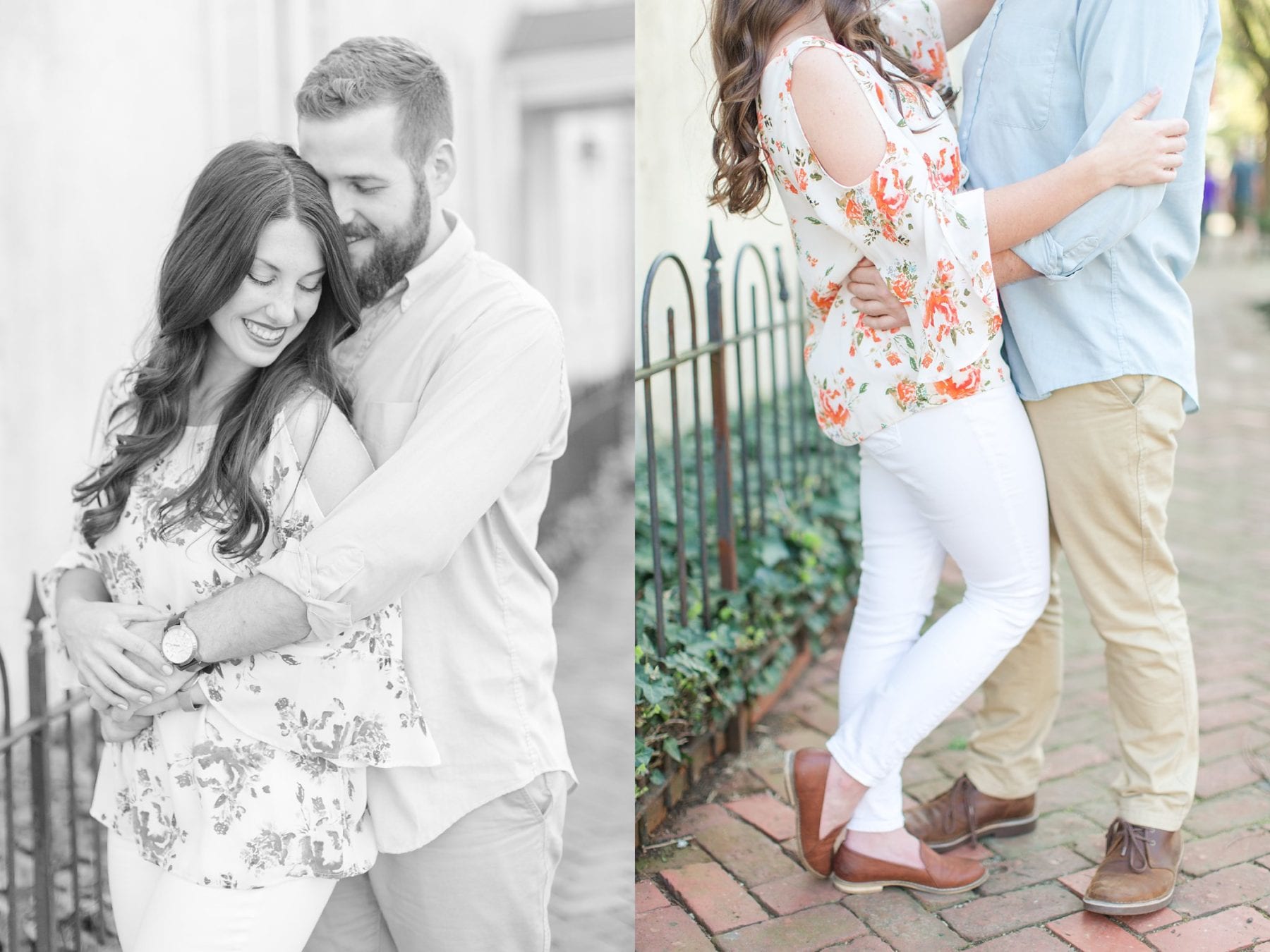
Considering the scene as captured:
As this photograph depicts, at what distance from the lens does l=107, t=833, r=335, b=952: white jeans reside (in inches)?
65.4

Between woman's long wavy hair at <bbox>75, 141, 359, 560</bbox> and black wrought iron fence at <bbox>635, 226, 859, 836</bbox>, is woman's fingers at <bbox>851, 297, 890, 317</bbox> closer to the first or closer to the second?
black wrought iron fence at <bbox>635, 226, 859, 836</bbox>

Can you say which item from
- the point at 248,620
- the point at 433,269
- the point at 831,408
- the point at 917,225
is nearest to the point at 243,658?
the point at 248,620

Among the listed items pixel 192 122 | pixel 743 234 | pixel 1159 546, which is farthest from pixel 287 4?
pixel 1159 546

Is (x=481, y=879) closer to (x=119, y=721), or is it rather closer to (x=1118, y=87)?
(x=119, y=721)

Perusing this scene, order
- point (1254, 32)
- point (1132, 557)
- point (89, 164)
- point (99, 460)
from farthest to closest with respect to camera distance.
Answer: point (1254, 32) < point (89, 164) < point (1132, 557) < point (99, 460)

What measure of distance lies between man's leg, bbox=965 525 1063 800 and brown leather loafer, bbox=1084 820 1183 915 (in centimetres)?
27

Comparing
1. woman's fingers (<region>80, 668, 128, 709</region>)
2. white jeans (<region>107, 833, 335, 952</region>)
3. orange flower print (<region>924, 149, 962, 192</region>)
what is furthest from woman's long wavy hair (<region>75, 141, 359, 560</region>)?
orange flower print (<region>924, 149, 962, 192</region>)

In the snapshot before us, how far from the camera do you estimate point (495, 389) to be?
66.9 inches

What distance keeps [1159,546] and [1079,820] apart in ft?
2.56

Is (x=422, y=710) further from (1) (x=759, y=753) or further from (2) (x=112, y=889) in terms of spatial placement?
(1) (x=759, y=753)

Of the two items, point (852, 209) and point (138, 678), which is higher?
point (852, 209)

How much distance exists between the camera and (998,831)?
2660mm

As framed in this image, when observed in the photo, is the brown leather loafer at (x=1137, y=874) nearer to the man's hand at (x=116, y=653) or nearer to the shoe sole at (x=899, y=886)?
the shoe sole at (x=899, y=886)

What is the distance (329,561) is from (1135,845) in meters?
1.69
